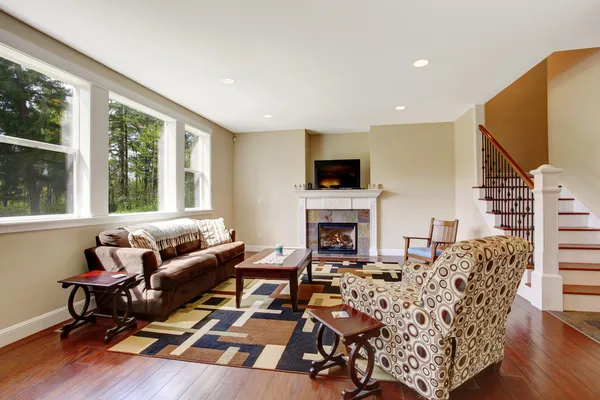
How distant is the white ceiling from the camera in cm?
224

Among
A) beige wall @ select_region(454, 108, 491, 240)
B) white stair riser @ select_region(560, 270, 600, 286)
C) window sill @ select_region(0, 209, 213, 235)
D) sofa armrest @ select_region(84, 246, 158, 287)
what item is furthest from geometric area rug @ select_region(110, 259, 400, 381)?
beige wall @ select_region(454, 108, 491, 240)

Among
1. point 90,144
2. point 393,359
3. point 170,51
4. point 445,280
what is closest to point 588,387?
point 393,359

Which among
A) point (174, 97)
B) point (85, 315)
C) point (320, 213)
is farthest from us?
point (320, 213)

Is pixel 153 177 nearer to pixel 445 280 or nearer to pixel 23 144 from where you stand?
pixel 23 144

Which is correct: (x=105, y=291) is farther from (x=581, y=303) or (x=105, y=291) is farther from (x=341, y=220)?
(x=581, y=303)

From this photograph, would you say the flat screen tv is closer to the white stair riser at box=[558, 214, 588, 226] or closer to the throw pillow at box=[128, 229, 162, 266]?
the white stair riser at box=[558, 214, 588, 226]

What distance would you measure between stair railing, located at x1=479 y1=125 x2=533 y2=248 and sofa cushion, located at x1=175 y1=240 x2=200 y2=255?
425cm

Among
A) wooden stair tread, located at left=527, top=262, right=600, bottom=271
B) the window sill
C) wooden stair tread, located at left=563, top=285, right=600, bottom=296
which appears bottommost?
wooden stair tread, located at left=563, top=285, right=600, bottom=296

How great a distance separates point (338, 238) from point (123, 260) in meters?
4.18

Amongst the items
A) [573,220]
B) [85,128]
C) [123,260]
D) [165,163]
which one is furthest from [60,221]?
[573,220]

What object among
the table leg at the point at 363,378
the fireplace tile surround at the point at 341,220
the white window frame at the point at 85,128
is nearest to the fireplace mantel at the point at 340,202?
the fireplace tile surround at the point at 341,220

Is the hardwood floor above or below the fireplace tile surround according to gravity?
below

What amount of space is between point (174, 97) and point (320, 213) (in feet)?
11.5

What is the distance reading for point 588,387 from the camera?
1.77m
